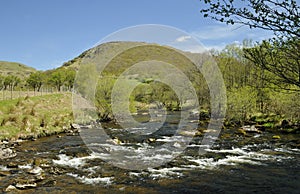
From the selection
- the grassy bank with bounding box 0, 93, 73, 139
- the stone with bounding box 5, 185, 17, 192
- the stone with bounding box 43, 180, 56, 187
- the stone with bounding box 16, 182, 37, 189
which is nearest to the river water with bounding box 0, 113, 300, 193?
the stone with bounding box 43, 180, 56, 187

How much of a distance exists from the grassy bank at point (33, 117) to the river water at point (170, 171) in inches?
136

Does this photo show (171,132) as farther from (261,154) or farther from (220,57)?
(220,57)

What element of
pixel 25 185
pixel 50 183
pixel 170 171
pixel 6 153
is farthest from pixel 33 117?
pixel 170 171

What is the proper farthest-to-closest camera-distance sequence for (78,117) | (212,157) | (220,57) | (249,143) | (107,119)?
(220,57) → (107,119) → (78,117) → (249,143) → (212,157)

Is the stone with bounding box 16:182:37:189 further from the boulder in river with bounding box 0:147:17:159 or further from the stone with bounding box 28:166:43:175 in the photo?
the boulder in river with bounding box 0:147:17:159

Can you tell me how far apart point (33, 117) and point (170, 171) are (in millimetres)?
19534

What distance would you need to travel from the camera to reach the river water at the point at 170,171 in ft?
39.3

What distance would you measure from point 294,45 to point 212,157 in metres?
14.3

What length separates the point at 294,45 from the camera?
4.09 metres

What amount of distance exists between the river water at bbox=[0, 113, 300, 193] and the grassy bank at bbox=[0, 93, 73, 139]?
345 centimetres

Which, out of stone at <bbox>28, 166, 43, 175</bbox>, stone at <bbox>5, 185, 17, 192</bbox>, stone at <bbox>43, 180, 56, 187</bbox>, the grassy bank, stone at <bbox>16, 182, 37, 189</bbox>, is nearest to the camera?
stone at <bbox>5, 185, 17, 192</bbox>

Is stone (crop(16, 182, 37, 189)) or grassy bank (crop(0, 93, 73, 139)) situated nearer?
stone (crop(16, 182, 37, 189))

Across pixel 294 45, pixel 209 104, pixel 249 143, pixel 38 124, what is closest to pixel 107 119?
pixel 38 124

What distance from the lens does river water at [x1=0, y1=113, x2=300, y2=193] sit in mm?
11969
